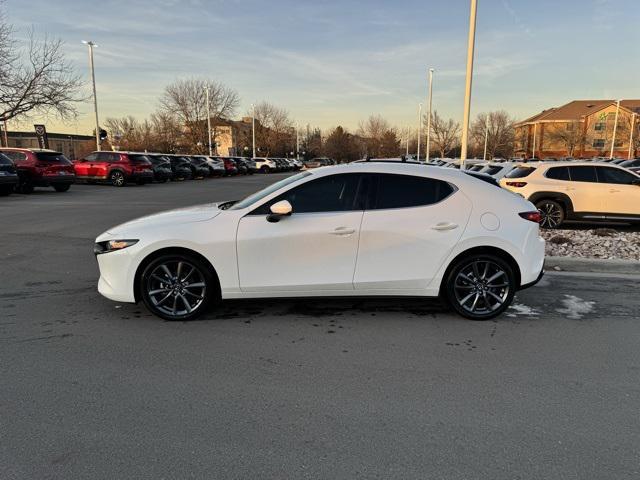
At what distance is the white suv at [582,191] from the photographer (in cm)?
1033

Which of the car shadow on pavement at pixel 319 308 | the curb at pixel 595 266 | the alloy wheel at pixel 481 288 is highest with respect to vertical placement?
the alloy wheel at pixel 481 288

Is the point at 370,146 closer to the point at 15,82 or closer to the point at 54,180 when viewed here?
the point at 15,82

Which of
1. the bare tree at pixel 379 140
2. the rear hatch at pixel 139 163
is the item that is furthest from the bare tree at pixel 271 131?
the rear hatch at pixel 139 163

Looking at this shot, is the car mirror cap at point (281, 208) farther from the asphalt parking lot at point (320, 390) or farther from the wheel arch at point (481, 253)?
the wheel arch at point (481, 253)

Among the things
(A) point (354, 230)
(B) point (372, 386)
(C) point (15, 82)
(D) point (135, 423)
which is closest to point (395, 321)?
(A) point (354, 230)

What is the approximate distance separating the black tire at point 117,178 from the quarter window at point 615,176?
22664mm

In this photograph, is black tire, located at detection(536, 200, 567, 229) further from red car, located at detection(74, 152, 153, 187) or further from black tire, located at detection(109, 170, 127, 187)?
black tire, located at detection(109, 170, 127, 187)

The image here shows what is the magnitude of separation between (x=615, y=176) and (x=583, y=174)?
675mm

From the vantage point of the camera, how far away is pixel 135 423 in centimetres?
298

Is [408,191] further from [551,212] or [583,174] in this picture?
[583,174]

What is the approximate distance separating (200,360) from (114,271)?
4.94 feet

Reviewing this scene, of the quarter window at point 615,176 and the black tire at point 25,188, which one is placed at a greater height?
the quarter window at point 615,176

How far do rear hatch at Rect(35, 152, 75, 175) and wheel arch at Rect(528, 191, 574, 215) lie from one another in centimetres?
1831

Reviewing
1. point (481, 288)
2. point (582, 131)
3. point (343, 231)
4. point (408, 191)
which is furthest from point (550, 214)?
point (582, 131)
